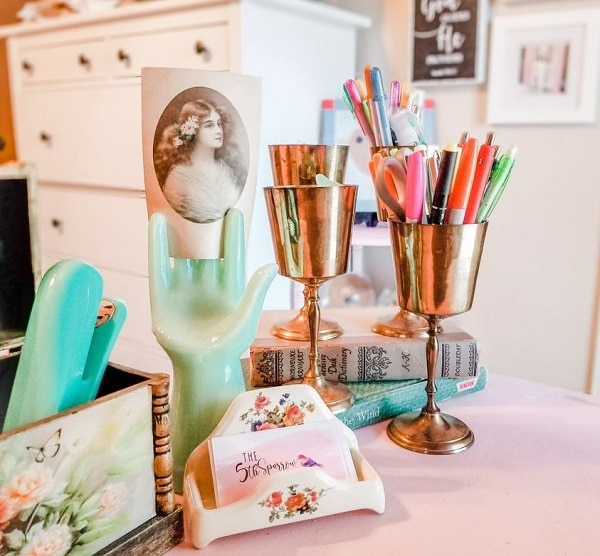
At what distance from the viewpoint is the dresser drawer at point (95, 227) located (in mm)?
1549

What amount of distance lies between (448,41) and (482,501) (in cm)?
120

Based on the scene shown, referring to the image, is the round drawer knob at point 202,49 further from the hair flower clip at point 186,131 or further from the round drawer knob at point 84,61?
the hair flower clip at point 186,131

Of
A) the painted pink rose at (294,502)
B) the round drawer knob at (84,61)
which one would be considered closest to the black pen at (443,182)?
the painted pink rose at (294,502)

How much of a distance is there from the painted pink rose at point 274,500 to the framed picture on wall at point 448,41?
3.98 ft

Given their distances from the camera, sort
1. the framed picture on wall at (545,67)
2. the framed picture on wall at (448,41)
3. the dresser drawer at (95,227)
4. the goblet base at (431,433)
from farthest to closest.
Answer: the dresser drawer at (95,227) < the framed picture on wall at (448,41) < the framed picture on wall at (545,67) < the goblet base at (431,433)

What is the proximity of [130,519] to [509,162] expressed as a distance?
410 mm

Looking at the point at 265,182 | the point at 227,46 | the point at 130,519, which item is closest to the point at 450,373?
the point at 130,519

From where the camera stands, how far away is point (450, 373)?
702mm

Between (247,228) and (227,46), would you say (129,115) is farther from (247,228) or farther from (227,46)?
(247,228)

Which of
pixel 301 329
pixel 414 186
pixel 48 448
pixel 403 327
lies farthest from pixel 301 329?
pixel 48 448

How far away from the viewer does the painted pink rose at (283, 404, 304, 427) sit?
519 mm

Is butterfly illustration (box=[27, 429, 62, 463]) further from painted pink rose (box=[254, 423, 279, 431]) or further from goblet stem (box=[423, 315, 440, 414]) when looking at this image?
goblet stem (box=[423, 315, 440, 414])

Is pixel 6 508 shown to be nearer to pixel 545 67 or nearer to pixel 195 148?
pixel 195 148

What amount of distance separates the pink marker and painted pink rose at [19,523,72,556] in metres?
0.35
